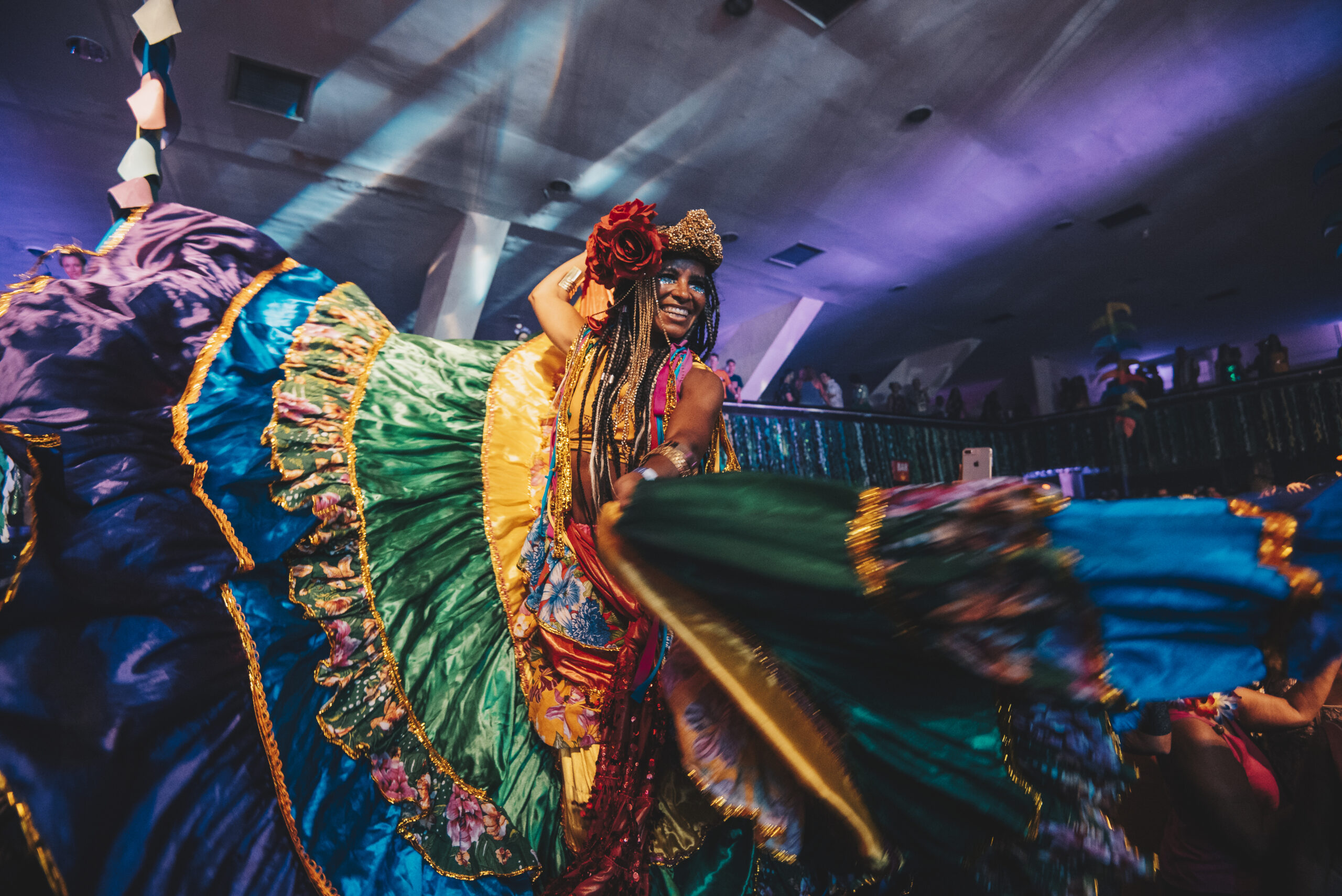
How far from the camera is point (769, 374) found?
31.1ft

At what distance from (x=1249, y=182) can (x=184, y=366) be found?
9180mm

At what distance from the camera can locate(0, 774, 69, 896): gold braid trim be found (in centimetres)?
94

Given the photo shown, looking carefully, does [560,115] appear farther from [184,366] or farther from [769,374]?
[769,374]

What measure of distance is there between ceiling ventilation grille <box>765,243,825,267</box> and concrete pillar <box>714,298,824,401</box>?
1.19 meters

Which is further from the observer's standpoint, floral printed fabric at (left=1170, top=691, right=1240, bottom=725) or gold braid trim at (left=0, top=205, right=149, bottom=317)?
floral printed fabric at (left=1170, top=691, right=1240, bottom=725)

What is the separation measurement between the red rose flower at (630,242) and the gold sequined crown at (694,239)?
0.07 metres

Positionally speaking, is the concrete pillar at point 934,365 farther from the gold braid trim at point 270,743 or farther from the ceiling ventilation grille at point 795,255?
the gold braid trim at point 270,743

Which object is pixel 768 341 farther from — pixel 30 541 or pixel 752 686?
pixel 30 541

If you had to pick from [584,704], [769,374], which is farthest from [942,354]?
[584,704]

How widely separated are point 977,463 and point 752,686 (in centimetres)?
117

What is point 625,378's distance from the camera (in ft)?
5.41

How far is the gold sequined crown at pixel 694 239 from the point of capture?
177cm

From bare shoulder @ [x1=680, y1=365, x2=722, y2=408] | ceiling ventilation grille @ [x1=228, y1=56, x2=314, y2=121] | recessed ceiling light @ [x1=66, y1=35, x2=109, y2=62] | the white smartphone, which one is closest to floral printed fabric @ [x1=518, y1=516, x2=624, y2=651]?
bare shoulder @ [x1=680, y1=365, x2=722, y2=408]

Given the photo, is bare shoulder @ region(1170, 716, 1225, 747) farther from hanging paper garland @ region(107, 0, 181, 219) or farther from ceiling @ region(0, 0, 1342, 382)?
ceiling @ region(0, 0, 1342, 382)
